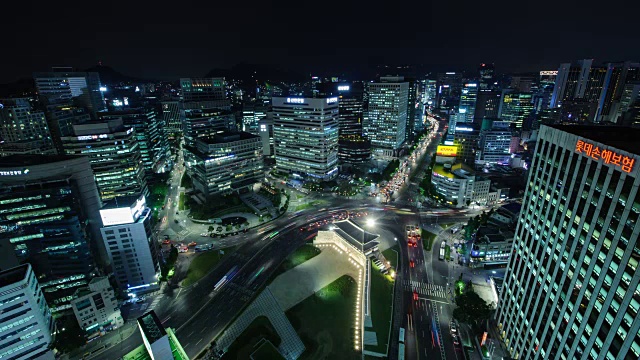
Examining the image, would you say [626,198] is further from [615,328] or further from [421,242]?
[421,242]

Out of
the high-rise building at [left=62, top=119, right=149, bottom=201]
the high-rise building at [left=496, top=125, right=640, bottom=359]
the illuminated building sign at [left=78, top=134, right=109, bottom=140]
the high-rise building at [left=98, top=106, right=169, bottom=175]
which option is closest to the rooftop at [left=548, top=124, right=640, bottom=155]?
the high-rise building at [left=496, top=125, right=640, bottom=359]

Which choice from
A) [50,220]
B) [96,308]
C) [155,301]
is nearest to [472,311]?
[155,301]

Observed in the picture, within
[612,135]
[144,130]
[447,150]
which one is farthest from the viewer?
[447,150]

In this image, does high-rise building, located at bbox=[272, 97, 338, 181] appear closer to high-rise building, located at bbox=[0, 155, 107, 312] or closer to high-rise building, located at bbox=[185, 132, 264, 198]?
high-rise building, located at bbox=[185, 132, 264, 198]

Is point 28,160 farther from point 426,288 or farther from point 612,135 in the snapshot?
point 612,135

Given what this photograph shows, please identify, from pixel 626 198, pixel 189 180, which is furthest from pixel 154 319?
pixel 189 180
